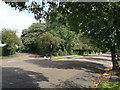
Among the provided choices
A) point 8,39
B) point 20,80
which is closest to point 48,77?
point 20,80

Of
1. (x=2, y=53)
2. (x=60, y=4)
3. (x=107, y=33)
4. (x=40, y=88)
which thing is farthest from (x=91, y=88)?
(x=2, y=53)

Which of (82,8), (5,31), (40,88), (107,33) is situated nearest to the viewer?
(82,8)

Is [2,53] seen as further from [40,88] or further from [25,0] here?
[25,0]

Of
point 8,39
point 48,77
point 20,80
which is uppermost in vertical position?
point 8,39

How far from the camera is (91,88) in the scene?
7008mm

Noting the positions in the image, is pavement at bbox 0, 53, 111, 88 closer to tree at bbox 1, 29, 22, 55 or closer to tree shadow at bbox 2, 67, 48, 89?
tree shadow at bbox 2, 67, 48, 89

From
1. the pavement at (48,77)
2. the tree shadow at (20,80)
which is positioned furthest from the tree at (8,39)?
the tree shadow at (20,80)

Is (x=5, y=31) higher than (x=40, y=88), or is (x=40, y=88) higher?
(x=5, y=31)

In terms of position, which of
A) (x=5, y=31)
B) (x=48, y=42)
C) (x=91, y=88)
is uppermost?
(x=5, y=31)

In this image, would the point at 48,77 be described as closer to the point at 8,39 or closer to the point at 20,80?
the point at 20,80

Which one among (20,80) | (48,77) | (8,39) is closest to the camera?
(20,80)

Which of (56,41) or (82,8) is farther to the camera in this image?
(56,41)

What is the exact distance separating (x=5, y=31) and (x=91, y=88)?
25.6 metres

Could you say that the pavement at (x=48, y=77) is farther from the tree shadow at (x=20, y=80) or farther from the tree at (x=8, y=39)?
the tree at (x=8, y=39)
